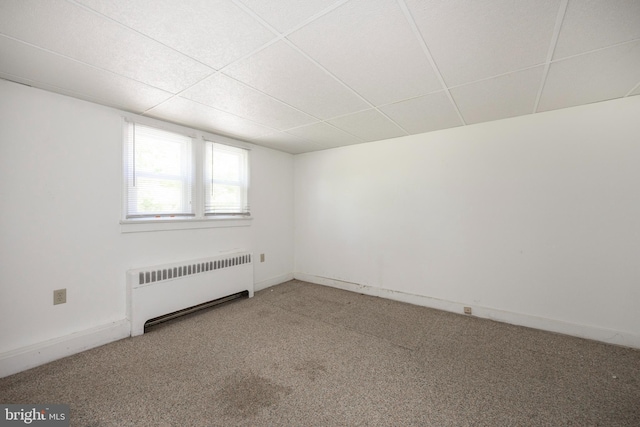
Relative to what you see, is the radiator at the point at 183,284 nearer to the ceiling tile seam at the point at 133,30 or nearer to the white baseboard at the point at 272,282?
the white baseboard at the point at 272,282

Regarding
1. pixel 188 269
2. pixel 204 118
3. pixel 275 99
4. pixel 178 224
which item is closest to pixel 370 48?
pixel 275 99

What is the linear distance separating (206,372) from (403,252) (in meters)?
2.64

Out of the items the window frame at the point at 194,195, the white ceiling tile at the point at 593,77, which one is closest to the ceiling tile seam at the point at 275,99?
the window frame at the point at 194,195

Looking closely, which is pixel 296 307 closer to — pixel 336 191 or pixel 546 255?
pixel 336 191

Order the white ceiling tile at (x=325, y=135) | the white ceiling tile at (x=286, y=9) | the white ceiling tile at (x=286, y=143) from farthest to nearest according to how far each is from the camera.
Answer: the white ceiling tile at (x=286, y=143)
the white ceiling tile at (x=325, y=135)
the white ceiling tile at (x=286, y=9)

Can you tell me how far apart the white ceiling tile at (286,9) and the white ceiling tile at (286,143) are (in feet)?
6.52

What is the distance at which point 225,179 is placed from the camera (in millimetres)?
3504

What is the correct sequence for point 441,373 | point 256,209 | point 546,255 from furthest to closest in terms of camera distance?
point 256,209 → point 546,255 → point 441,373

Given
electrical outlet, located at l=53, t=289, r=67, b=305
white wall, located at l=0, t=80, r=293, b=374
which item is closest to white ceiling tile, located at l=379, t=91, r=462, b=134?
white wall, located at l=0, t=80, r=293, b=374

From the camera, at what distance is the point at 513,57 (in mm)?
1620

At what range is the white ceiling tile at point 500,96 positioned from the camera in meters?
1.90

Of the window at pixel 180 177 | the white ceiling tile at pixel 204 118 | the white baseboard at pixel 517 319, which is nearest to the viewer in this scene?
the white baseboard at pixel 517 319

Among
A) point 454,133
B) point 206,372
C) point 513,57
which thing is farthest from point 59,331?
point 454,133

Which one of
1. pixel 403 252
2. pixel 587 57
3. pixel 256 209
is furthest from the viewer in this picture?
pixel 256 209
